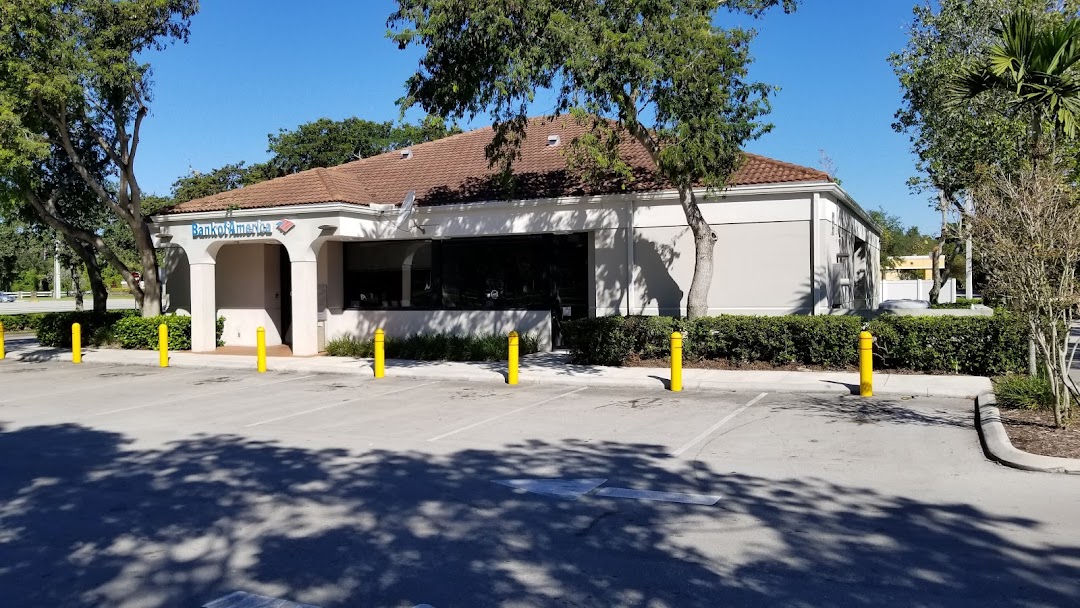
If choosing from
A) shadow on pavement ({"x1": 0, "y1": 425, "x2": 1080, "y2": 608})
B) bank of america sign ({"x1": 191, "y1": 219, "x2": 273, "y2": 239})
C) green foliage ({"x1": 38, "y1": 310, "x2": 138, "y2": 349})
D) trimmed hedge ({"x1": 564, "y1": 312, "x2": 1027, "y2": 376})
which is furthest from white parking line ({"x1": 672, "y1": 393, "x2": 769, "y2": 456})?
green foliage ({"x1": 38, "y1": 310, "x2": 138, "y2": 349})

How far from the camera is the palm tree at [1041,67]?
10.8m

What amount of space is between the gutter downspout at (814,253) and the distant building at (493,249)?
0.10 feet

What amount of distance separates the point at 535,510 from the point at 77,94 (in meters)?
18.3

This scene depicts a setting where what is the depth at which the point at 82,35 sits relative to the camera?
791 inches

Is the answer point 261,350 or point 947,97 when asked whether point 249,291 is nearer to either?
point 261,350

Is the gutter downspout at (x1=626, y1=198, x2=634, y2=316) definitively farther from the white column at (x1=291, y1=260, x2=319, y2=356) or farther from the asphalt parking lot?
the white column at (x1=291, y1=260, x2=319, y2=356)

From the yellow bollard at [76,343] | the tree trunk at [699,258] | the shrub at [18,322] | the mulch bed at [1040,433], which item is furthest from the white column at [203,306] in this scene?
the mulch bed at [1040,433]

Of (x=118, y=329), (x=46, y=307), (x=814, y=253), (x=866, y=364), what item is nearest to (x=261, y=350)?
(x=118, y=329)

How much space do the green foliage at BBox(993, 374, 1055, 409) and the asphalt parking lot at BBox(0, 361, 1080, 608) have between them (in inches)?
25.7

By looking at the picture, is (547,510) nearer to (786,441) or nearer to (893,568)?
(893,568)

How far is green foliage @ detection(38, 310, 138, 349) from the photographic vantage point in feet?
79.4

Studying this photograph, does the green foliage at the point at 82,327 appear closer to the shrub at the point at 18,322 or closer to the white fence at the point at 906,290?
the shrub at the point at 18,322

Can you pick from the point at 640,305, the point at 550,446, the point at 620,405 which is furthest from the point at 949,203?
the point at 550,446

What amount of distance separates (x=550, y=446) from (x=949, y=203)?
22850mm
